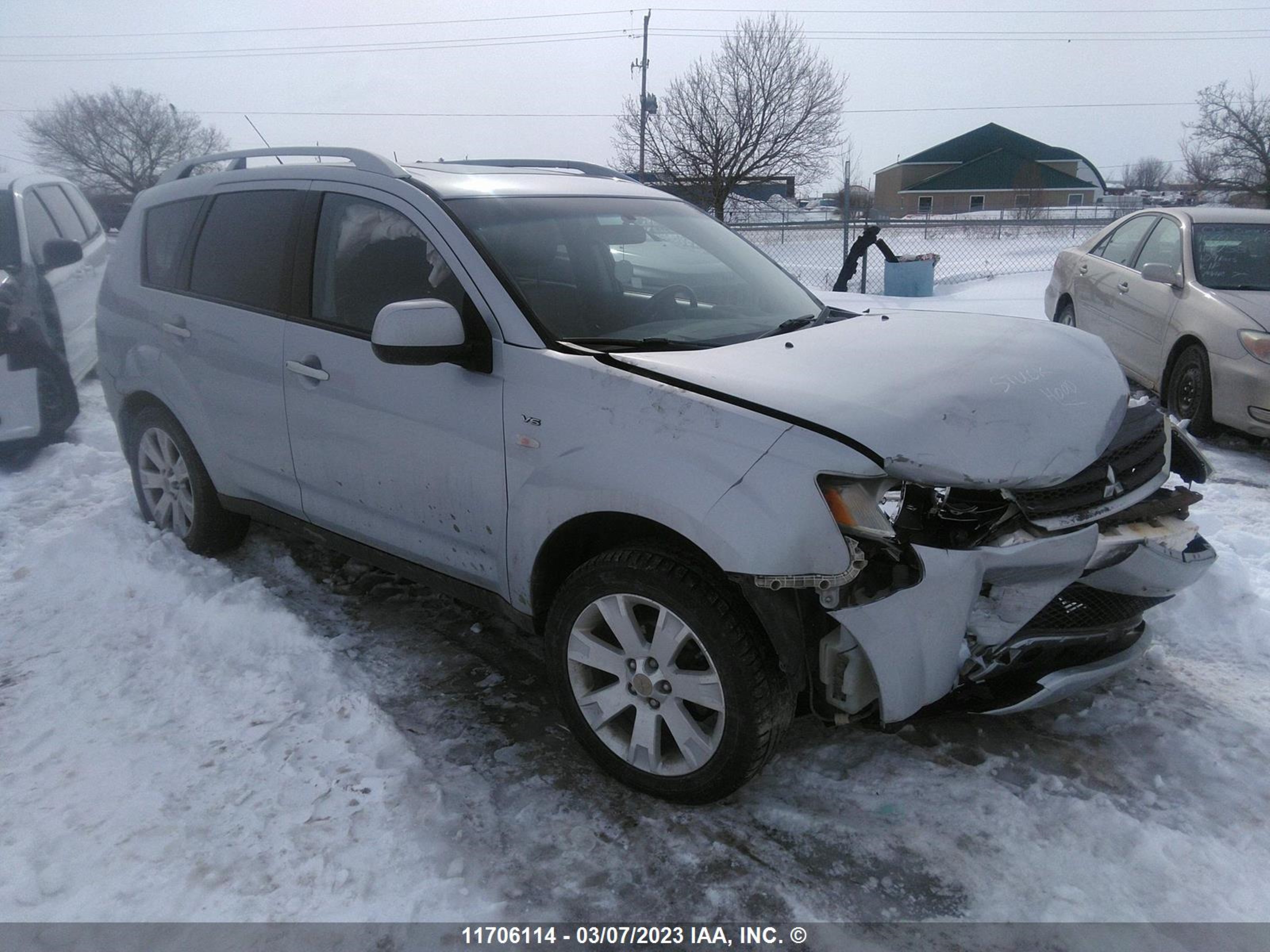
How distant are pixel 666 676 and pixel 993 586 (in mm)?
910

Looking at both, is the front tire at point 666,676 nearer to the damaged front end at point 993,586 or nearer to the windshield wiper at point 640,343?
the damaged front end at point 993,586

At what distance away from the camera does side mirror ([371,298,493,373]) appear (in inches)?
111

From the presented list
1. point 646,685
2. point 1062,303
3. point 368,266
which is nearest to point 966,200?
point 1062,303

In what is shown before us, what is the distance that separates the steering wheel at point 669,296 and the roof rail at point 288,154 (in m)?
1.01

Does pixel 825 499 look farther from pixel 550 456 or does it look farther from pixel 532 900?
pixel 532 900

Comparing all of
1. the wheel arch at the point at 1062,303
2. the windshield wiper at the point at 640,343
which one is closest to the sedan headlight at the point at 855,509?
the windshield wiper at the point at 640,343

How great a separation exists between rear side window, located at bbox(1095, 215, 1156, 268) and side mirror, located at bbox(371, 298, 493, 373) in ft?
20.4

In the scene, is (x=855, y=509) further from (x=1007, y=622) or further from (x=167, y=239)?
(x=167, y=239)

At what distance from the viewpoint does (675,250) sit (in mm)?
3816

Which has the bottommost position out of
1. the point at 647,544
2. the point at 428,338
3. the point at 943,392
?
the point at 647,544

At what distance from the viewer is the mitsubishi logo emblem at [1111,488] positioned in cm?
257

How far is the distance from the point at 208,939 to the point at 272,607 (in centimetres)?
182

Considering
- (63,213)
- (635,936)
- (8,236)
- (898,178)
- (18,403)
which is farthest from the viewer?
(898,178)

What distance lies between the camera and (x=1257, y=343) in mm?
5629
